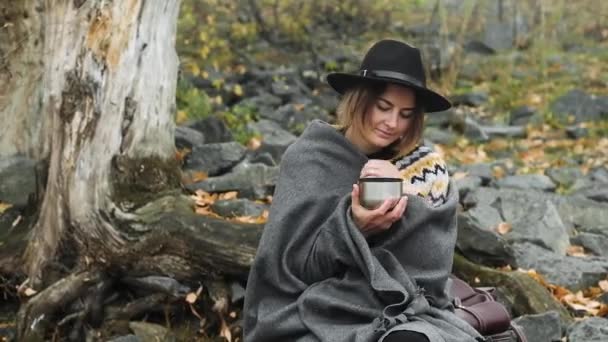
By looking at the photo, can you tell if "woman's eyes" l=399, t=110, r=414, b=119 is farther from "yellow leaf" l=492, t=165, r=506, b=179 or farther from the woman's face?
"yellow leaf" l=492, t=165, r=506, b=179

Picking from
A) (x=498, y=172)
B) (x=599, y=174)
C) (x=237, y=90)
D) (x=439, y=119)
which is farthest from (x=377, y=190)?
(x=439, y=119)

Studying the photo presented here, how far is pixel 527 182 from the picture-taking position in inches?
354

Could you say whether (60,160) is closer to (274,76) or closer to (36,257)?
(36,257)

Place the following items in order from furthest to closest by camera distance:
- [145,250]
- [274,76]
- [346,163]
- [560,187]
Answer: [274,76], [560,187], [145,250], [346,163]

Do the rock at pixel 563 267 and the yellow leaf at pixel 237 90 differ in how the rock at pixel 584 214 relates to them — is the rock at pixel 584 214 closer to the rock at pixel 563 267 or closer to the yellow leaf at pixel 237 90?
the rock at pixel 563 267

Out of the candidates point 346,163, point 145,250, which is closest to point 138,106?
point 145,250

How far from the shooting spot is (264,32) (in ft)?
53.2

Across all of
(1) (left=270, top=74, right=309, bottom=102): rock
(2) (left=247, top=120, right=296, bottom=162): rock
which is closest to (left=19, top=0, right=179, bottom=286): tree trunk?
(2) (left=247, top=120, right=296, bottom=162): rock

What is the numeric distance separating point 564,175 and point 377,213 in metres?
6.82

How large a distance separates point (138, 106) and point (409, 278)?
8.06 feet

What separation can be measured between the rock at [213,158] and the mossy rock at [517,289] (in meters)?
2.73

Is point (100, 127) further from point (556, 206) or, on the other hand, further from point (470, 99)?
point (470, 99)

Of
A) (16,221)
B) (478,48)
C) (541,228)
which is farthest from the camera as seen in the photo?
(478,48)

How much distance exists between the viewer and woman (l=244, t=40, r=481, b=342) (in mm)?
3545
